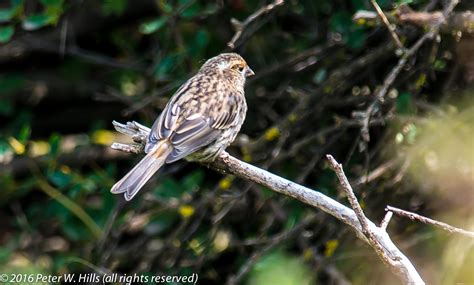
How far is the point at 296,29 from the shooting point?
5828 millimetres

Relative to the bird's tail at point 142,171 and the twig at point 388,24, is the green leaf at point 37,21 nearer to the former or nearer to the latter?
the bird's tail at point 142,171

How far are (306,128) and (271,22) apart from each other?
71 centimetres

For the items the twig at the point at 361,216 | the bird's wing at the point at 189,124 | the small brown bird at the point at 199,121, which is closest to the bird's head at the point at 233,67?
the small brown bird at the point at 199,121

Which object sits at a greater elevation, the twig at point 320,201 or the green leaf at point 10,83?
the twig at point 320,201

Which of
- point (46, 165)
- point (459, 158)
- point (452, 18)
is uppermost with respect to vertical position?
point (452, 18)

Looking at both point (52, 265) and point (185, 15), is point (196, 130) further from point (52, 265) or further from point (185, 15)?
point (52, 265)

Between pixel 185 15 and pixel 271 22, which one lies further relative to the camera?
pixel 271 22

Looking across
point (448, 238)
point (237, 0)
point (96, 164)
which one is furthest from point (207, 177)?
point (448, 238)

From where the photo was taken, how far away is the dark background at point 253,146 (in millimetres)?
5043

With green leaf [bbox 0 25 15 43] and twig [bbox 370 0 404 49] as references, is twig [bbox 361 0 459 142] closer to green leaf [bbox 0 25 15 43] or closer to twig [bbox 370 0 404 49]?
twig [bbox 370 0 404 49]

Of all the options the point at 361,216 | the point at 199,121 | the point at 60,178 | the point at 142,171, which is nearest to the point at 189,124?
the point at 199,121

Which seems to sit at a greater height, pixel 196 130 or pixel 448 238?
pixel 196 130

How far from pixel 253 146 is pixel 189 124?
0.58 meters

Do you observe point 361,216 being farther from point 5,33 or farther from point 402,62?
point 5,33
